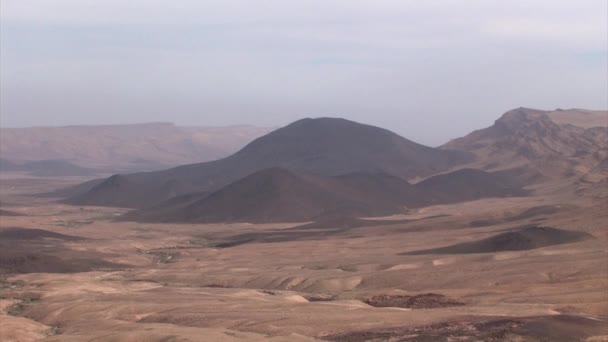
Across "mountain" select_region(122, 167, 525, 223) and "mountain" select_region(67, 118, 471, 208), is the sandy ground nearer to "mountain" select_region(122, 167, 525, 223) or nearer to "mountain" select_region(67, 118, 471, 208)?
"mountain" select_region(122, 167, 525, 223)

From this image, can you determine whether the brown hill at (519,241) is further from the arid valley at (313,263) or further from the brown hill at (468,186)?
the brown hill at (468,186)

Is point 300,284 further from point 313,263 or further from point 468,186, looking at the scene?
point 468,186

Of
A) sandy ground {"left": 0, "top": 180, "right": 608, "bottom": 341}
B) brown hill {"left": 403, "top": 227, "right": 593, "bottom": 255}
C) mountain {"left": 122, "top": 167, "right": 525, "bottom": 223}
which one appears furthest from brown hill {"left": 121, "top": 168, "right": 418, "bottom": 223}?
brown hill {"left": 403, "top": 227, "right": 593, "bottom": 255}

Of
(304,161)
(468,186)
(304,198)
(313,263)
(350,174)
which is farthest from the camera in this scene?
(304,161)

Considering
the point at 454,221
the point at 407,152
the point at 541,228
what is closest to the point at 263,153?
the point at 407,152

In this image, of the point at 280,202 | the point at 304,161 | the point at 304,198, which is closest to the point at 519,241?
the point at 280,202

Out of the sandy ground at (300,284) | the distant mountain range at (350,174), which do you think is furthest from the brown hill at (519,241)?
the distant mountain range at (350,174)
